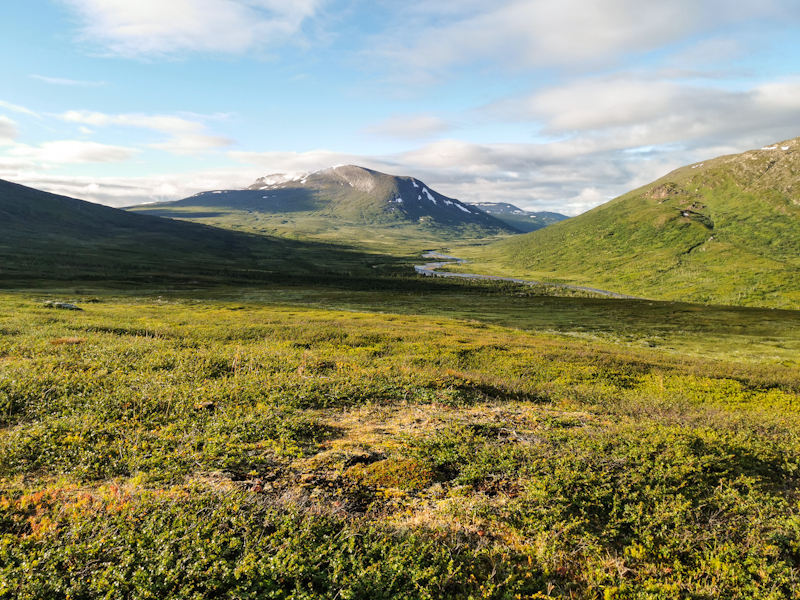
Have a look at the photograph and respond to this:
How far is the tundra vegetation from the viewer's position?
7.63 metres

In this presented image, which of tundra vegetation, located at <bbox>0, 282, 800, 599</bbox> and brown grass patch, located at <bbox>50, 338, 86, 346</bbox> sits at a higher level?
brown grass patch, located at <bbox>50, 338, 86, 346</bbox>

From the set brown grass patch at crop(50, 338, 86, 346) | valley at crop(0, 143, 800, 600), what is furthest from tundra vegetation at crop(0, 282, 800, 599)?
brown grass patch at crop(50, 338, 86, 346)

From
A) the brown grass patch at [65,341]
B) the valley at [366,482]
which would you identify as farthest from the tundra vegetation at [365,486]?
the brown grass patch at [65,341]

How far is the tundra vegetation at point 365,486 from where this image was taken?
763 cm

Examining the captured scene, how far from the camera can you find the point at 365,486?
1083 cm

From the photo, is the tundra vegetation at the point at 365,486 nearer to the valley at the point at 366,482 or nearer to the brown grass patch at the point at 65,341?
the valley at the point at 366,482

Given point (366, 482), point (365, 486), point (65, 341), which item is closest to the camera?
point (365, 486)

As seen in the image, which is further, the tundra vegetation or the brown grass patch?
the brown grass patch

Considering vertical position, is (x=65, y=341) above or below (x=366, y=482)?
above

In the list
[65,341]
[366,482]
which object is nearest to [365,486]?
[366,482]

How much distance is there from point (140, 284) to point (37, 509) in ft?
408

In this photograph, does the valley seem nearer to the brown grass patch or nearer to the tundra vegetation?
the tundra vegetation

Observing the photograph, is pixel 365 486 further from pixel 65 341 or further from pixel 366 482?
pixel 65 341

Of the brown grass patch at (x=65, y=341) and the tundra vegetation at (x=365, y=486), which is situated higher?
the brown grass patch at (x=65, y=341)
